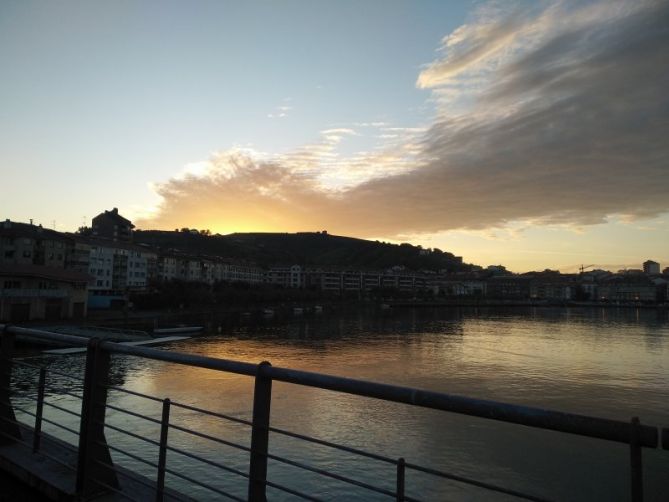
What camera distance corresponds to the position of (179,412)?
71.5 feet

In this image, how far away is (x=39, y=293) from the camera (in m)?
48.6

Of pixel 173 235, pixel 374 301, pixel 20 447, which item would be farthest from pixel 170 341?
pixel 173 235

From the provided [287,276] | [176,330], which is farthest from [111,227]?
[176,330]

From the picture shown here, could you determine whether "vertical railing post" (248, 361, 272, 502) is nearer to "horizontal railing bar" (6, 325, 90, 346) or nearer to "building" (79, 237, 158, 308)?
"horizontal railing bar" (6, 325, 90, 346)

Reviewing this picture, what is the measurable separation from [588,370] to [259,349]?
25.6 metres

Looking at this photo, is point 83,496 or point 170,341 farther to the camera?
point 170,341

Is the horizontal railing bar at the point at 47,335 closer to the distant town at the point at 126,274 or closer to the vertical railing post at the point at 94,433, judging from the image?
the vertical railing post at the point at 94,433

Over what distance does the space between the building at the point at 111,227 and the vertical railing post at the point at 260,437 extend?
120363 millimetres

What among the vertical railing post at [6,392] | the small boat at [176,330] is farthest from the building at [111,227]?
the vertical railing post at [6,392]

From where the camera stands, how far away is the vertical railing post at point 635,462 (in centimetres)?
156

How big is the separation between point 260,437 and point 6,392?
2.93 m

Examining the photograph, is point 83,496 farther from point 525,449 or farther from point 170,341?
point 170,341

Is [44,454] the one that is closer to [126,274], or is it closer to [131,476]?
[131,476]

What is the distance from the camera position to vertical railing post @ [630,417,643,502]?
→ 1.56 metres
